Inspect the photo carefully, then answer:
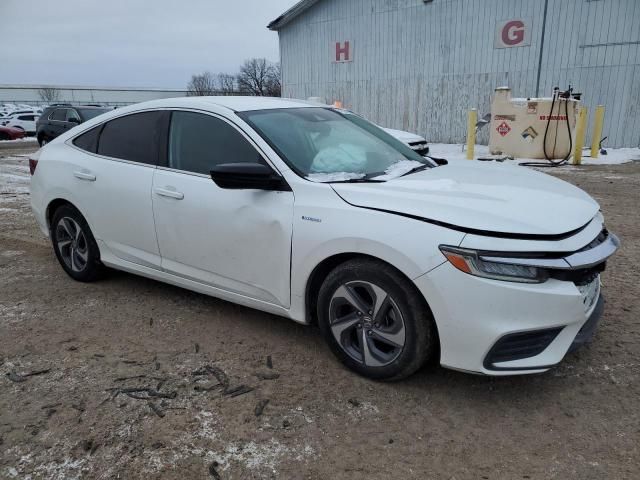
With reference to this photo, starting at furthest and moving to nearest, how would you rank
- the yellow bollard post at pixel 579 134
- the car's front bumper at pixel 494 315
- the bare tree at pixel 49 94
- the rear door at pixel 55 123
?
the bare tree at pixel 49 94, the rear door at pixel 55 123, the yellow bollard post at pixel 579 134, the car's front bumper at pixel 494 315

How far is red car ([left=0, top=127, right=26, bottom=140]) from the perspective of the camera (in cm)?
2524

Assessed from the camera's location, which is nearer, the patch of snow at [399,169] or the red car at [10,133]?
the patch of snow at [399,169]

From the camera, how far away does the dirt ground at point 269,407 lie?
228 cm

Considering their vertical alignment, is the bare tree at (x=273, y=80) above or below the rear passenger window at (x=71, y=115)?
above

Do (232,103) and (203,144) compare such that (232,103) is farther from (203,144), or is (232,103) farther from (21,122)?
(21,122)

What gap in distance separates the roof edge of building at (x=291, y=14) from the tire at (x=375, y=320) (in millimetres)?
20127

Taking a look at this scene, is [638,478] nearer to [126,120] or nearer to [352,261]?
[352,261]

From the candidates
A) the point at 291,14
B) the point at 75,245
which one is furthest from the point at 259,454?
the point at 291,14

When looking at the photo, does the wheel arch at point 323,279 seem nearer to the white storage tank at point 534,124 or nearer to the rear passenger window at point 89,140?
the rear passenger window at point 89,140

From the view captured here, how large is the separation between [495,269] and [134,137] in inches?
115

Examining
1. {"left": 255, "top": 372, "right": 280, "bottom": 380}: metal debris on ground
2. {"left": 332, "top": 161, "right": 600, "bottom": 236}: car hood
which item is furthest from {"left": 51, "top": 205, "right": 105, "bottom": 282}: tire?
{"left": 332, "top": 161, "right": 600, "bottom": 236}: car hood

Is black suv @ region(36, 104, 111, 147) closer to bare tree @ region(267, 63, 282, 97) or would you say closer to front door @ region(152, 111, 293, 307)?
front door @ region(152, 111, 293, 307)

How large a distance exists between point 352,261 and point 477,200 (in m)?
0.74

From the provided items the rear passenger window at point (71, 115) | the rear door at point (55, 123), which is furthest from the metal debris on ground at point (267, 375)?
the rear door at point (55, 123)
